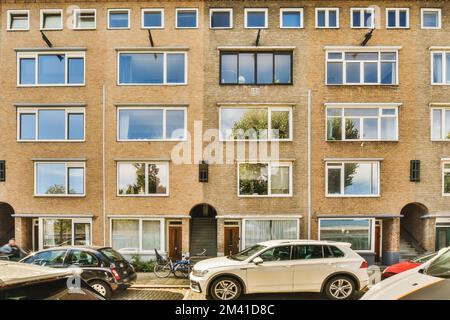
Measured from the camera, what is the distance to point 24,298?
339cm

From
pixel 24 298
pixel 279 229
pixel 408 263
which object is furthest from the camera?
pixel 279 229

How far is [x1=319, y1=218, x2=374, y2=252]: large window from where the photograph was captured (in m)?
15.5

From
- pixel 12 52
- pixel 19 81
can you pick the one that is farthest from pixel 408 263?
pixel 12 52

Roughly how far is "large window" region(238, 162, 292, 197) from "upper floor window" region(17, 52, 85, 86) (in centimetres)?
997

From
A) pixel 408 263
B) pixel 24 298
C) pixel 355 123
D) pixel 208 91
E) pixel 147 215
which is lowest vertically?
pixel 408 263

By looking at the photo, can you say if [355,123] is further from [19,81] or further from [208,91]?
[19,81]

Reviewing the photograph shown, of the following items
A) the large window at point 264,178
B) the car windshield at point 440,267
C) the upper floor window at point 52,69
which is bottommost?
the car windshield at point 440,267

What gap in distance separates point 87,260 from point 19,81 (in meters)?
12.0

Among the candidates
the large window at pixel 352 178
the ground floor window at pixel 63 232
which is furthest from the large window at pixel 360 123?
the ground floor window at pixel 63 232

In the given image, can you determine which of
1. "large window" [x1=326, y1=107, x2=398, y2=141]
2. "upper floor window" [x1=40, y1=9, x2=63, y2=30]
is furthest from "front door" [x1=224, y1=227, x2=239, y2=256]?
"upper floor window" [x1=40, y1=9, x2=63, y2=30]

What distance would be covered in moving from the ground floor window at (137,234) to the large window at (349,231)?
834 cm

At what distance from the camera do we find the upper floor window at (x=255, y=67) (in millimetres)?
16047

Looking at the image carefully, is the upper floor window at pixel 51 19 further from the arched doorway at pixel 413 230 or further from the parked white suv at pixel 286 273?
the arched doorway at pixel 413 230

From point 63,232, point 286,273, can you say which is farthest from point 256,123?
point 63,232
